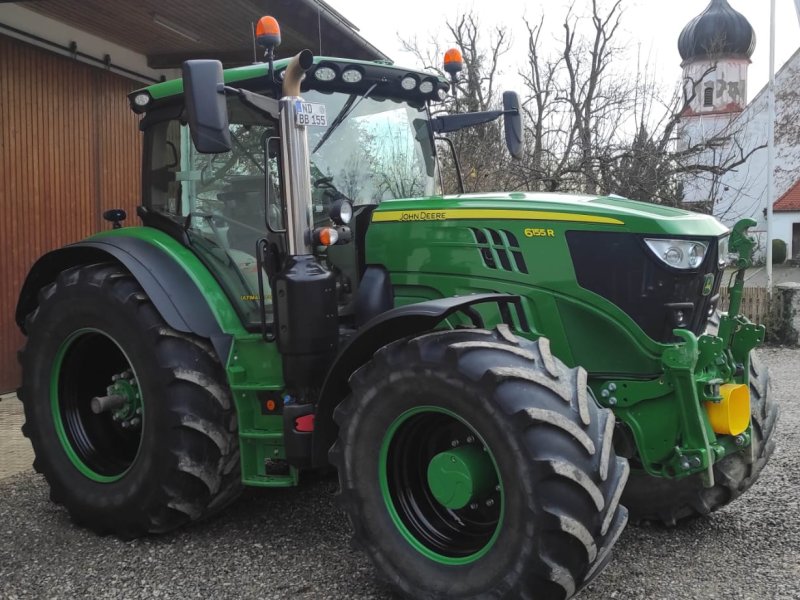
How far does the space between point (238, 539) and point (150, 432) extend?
0.69m

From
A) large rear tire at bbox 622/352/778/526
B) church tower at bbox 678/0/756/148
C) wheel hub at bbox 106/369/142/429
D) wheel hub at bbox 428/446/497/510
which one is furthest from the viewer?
church tower at bbox 678/0/756/148

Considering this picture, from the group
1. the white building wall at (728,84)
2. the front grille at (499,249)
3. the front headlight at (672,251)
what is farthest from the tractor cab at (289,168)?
the white building wall at (728,84)

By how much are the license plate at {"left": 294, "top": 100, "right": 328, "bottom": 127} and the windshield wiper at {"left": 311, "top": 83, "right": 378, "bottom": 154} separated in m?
0.19

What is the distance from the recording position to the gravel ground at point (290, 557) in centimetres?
342

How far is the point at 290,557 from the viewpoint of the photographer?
375 cm

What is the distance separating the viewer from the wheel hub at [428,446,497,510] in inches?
123

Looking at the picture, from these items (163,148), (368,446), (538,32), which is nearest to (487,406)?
(368,446)

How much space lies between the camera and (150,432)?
389cm

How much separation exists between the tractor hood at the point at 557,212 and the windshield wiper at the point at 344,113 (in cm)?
46

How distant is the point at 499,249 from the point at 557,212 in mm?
304

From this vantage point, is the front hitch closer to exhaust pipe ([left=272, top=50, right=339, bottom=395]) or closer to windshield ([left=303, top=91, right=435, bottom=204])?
exhaust pipe ([left=272, top=50, right=339, bottom=395])

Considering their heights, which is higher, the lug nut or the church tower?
the church tower

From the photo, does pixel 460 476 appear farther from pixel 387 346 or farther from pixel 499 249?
pixel 499 249

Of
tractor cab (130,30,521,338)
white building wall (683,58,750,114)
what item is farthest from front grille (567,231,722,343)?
white building wall (683,58,750,114)
